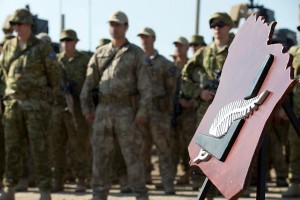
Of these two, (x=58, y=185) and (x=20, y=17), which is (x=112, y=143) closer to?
(x=20, y=17)

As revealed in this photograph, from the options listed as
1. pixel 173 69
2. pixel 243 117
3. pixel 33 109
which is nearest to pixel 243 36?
pixel 243 117

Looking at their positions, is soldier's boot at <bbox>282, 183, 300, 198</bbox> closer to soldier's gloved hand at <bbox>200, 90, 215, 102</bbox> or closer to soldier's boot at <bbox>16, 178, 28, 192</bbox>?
soldier's gloved hand at <bbox>200, 90, 215, 102</bbox>

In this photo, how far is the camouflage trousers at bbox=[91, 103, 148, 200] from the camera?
8195mm

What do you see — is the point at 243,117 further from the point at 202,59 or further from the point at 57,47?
the point at 57,47

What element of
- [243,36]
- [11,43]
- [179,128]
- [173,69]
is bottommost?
[179,128]

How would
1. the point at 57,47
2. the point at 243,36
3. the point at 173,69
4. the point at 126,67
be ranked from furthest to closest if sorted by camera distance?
the point at 57,47, the point at 173,69, the point at 126,67, the point at 243,36

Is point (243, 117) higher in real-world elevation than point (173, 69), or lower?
higher

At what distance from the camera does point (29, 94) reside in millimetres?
8648

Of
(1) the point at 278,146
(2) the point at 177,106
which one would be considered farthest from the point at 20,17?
(1) the point at 278,146

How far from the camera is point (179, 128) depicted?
39.1ft

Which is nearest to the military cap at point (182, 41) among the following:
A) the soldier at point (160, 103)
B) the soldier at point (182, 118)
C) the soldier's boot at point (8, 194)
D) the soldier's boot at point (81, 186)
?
the soldier at point (182, 118)

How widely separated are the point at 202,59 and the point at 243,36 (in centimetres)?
408

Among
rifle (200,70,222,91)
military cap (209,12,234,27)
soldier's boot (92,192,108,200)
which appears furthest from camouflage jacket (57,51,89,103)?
military cap (209,12,234,27)

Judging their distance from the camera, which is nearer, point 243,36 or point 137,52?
point 243,36
